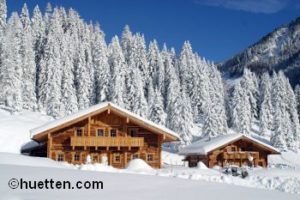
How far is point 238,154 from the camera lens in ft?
172

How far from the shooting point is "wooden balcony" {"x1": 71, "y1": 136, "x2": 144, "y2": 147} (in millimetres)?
38969

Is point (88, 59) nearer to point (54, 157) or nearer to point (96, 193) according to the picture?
point (54, 157)

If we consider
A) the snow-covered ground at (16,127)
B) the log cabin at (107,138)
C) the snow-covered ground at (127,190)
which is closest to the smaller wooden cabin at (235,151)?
the log cabin at (107,138)

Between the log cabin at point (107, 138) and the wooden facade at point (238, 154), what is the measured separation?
1243 centimetres

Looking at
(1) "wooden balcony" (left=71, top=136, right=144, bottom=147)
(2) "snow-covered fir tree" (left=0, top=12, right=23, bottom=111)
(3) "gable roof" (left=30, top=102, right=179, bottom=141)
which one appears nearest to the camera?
(3) "gable roof" (left=30, top=102, right=179, bottom=141)

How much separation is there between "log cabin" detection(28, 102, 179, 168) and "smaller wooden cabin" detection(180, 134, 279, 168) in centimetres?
1185

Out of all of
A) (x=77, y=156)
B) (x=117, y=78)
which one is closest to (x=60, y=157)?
(x=77, y=156)

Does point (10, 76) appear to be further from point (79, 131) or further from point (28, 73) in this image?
point (79, 131)

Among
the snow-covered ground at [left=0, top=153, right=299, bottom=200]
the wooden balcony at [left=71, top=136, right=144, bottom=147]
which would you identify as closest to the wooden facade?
the wooden balcony at [left=71, top=136, right=144, bottom=147]

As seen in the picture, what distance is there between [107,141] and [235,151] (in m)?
19.4

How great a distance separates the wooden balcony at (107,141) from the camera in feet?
128

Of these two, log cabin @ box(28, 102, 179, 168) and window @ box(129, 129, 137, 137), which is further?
window @ box(129, 129, 137, 137)

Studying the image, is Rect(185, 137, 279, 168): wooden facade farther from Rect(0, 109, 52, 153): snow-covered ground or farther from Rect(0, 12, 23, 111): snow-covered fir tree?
Rect(0, 12, 23, 111): snow-covered fir tree

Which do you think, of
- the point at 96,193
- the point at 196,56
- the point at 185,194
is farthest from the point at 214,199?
the point at 196,56
